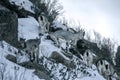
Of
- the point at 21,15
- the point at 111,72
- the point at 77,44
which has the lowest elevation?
the point at 111,72

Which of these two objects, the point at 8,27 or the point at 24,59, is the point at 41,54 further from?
the point at 24,59

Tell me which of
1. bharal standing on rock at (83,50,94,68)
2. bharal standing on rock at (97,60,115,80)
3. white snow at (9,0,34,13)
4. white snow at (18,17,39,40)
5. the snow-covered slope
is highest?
white snow at (9,0,34,13)

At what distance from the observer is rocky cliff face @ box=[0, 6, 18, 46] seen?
56.1 ft

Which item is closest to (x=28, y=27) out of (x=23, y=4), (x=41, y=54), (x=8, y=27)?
(x=23, y=4)

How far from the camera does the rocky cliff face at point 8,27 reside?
673 inches

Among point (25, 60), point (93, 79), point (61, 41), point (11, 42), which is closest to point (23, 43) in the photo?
point (11, 42)

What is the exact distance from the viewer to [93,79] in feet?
62.0

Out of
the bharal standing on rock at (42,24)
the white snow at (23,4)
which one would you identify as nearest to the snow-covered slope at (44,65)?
the bharal standing on rock at (42,24)

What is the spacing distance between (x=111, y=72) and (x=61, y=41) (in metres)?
4.70

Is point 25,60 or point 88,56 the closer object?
point 25,60

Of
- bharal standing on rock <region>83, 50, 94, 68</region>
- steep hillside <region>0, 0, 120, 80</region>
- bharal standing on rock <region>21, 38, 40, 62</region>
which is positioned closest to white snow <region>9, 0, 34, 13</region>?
steep hillside <region>0, 0, 120, 80</region>

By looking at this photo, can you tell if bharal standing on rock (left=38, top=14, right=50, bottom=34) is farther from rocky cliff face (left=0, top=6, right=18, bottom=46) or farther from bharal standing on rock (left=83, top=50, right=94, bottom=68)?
rocky cliff face (left=0, top=6, right=18, bottom=46)

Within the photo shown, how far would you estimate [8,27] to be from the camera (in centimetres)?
1742

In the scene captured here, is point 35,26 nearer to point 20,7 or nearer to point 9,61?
point 20,7
